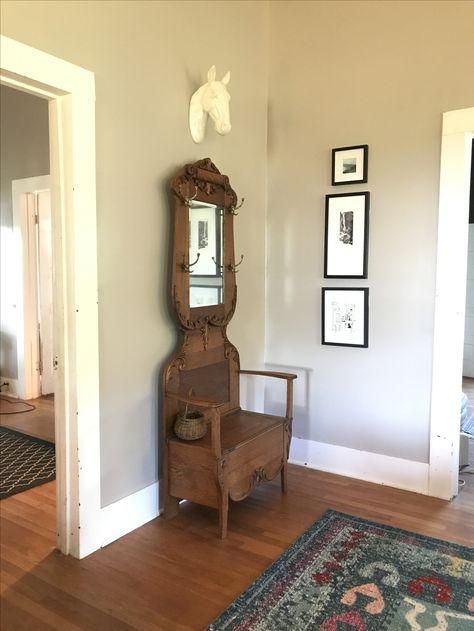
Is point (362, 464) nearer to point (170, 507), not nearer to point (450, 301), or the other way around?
point (450, 301)

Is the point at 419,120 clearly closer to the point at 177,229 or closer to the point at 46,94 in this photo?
the point at 177,229

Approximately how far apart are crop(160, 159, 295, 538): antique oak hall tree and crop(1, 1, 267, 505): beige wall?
0.11 metres

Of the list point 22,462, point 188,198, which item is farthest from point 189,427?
point 22,462

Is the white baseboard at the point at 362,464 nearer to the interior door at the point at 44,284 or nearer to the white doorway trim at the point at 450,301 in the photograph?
the white doorway trim at the point at 450,301

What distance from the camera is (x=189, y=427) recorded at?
2.70 m

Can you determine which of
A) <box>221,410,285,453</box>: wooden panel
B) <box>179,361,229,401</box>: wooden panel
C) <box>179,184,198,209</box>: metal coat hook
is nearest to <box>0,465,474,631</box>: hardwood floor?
<box>221,410,285,453</box>: wooden panel

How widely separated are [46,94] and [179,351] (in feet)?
4.51

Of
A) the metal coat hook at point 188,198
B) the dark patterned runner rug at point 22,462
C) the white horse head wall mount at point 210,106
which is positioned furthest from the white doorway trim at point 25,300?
the metal coat hook at point 188,198

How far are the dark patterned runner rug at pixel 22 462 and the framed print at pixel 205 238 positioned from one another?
169 centimetres

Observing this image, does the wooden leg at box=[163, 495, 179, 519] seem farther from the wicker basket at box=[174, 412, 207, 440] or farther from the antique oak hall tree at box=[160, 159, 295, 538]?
the wicker basket at box=[174, 412, 207, 440]

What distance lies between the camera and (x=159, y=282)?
9.12 ft

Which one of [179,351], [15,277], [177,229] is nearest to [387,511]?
[179,351]

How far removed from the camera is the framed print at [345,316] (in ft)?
10.9

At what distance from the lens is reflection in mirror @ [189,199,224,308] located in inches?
113
